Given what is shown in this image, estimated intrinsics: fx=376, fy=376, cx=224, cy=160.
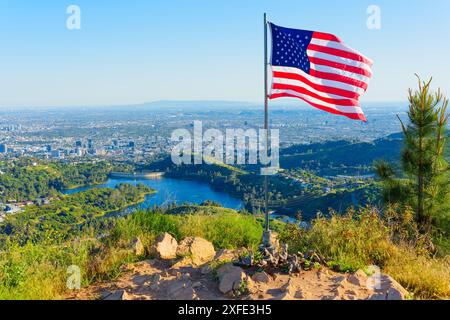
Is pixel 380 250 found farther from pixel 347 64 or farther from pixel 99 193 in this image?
pixel 99 193

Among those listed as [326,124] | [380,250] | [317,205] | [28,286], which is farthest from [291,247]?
[326,124]

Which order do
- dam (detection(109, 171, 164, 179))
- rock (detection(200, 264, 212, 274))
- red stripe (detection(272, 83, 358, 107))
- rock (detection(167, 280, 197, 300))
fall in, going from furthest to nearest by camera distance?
dam (detection(109, 171, 164, 179)) < red stripe (detection(272, 83, 358, 107)) < rock (detection(200, 264, 212, 274)) < rock (detection(167, 280, 197, 300))

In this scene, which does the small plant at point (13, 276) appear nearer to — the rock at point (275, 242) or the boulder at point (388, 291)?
the rock at point (275, 242)

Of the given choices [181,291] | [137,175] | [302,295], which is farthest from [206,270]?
[137,175]

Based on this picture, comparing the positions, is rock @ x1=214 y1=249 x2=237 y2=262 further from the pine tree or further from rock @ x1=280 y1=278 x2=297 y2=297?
the pine tree

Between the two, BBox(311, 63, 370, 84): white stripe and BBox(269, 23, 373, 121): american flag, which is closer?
BBox(269, 23, 373, 121): american flag

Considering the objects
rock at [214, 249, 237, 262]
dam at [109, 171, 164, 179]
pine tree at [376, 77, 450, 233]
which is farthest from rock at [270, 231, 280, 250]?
dam at [109, 171, 164, 179]

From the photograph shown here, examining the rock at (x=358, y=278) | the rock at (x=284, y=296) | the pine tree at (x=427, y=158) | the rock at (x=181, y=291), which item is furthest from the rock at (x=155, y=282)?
the pine tree at (x=427, y=158)
